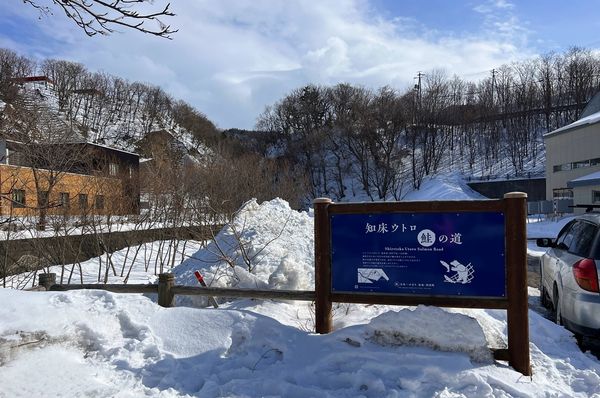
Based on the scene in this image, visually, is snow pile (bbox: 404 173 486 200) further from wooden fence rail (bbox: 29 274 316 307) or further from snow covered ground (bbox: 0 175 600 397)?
snow covered ground (bbox: 0 175 600 397)

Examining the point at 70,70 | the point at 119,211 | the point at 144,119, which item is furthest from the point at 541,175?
the point at 70,70

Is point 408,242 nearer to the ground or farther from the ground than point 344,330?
farther from the ground

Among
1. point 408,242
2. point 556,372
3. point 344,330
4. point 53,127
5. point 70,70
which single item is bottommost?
point 556,372

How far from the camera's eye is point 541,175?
6131cm

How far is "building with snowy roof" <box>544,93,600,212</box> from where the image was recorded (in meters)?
43.2

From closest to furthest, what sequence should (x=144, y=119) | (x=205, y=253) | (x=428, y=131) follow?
(x=205, y=253), (x=428, y=131), (x=144, y=119)

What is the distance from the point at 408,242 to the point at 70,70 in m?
98.7

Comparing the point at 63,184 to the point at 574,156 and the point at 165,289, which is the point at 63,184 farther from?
the point at 574,156

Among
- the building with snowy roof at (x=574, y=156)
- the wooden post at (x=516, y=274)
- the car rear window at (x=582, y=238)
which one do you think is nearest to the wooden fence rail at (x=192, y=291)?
the wooden post at (x=516, y=274)

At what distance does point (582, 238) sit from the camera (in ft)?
22.4

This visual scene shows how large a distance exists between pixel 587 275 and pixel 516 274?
5.16 ft

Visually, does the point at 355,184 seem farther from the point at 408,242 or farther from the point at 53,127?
the point at 408,242

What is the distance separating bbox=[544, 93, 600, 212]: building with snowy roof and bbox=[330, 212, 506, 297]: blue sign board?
125 ft

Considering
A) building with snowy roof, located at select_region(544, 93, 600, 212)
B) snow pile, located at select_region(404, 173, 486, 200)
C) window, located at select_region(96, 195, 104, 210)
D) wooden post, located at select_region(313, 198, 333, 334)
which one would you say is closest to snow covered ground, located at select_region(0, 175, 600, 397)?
wooden post, located at select_region(313, 198, 333, 334)
